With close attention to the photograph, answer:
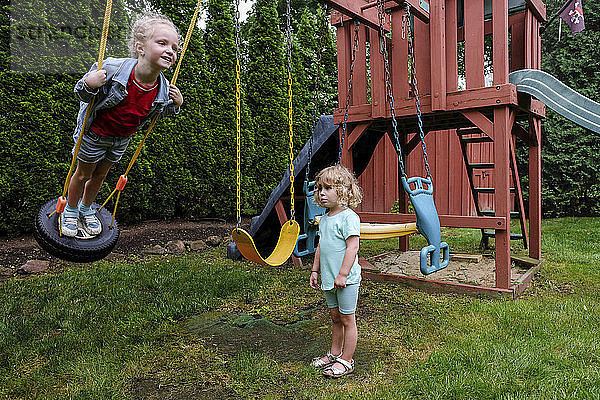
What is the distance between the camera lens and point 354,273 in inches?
102

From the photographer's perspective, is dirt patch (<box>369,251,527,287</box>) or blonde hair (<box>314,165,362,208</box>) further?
dirt patch (<box>369,251,527,287</box>)

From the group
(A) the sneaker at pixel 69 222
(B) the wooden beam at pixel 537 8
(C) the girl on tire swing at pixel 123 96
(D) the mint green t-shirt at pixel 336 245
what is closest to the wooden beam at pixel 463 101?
(B) the wooden beam at pixel 537 8

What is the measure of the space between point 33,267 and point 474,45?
5282 mm

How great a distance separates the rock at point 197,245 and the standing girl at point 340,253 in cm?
427

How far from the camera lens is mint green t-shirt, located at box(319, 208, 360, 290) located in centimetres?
257

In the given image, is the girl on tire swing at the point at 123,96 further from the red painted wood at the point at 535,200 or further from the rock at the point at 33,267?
the red painted wood at the point at 535,200

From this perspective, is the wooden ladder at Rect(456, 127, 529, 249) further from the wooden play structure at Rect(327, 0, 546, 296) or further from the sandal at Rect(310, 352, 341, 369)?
the sandal at Rect(310, 352, 341, 369)

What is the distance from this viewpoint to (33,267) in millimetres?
5137

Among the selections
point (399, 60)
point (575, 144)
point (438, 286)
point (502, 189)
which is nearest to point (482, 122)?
point (502, 189)

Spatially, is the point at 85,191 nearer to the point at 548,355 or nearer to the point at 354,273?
the point at 354,273

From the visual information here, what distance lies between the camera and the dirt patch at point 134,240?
5398mm

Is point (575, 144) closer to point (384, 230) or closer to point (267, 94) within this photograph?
point (267, 94)

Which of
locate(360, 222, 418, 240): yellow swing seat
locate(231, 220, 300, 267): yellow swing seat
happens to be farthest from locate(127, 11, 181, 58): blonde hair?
locate(360, 222, 418, 240): yellow swing seat

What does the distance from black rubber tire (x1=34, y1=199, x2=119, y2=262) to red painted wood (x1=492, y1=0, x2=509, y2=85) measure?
141 inches
